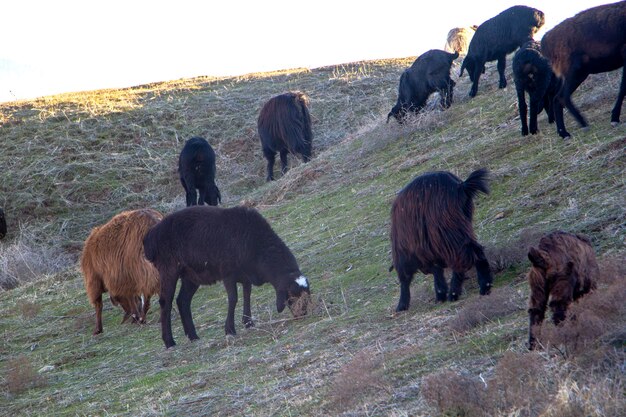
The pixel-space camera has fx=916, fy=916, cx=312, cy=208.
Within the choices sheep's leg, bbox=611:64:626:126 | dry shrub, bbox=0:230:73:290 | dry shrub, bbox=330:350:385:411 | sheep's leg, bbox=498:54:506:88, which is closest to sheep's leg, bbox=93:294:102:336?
dry shrub, bbox=0:230:73:290

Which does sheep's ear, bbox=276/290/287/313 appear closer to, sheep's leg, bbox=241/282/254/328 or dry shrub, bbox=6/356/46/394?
sheep's leg, bbox=241/282/254/328

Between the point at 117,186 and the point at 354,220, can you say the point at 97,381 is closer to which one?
the point at 354,220

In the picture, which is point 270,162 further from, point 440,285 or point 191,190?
point 440,285

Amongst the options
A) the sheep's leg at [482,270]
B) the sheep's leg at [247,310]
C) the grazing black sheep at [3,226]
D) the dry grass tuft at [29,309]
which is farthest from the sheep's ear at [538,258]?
the grazing black sheep at [3,226]

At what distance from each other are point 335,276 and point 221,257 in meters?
1.77

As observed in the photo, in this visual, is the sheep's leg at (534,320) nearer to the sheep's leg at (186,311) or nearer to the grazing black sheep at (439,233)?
the grazing black sheep at (439,233)

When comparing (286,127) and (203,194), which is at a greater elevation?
(286,127)

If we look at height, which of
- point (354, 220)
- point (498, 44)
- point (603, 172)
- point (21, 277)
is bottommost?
point (21, 277)

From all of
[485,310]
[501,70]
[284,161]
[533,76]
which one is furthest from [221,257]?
[284,161]

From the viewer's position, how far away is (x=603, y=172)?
10.6 meters

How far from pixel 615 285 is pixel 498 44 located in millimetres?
13668

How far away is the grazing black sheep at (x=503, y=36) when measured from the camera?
19125 mm

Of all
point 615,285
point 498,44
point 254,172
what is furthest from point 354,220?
point 254,172

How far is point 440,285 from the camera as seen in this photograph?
8.96m
